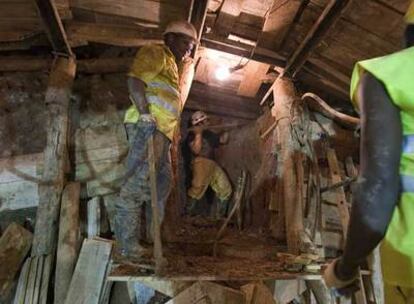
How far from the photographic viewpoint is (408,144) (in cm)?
100

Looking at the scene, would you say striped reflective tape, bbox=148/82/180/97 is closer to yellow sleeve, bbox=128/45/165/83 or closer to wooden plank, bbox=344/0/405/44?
yellow sleeve, bbox=128/45/165/83

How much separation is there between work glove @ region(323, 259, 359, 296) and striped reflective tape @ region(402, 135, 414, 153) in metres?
0.41

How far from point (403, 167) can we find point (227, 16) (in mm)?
2697

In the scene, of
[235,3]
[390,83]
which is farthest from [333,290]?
[235,3]

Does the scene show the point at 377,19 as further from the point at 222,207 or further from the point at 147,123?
the point at 222,207

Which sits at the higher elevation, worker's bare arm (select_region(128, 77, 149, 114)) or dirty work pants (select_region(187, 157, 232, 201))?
worker's bare arm (select_region(128, 77, 149, 114))

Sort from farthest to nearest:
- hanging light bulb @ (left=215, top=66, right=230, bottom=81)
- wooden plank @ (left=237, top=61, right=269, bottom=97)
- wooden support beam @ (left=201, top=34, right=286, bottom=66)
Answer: hanging light bulb @ (left=215, top=66, right=230, bottom=81) → wooden plank @ (left=237, top=61, right=269, bottom=97) → wooden support beam @ (left=201, top=34, right=286, bottom=66)

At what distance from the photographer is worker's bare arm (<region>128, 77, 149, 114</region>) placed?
2.85 meters

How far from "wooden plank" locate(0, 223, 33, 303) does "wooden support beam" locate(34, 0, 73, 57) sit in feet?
5.02

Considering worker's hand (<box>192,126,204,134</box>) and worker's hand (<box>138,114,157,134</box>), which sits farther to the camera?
worker's hand (<box>192,126,204,134</box>)

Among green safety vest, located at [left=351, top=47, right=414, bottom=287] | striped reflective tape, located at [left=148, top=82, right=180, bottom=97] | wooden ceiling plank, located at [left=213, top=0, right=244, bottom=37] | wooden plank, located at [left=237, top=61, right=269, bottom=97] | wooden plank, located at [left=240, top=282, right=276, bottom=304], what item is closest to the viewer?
green safety vest, located at [left=351, top=47, right=414, bottom=287]

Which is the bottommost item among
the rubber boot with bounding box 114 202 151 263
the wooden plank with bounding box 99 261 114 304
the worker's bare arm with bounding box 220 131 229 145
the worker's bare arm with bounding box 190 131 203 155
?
the wooden plank with bounding box 99 261 114 304

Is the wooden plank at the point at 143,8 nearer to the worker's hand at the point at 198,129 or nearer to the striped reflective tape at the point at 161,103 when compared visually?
the striped reflective tape at the point at 161,103

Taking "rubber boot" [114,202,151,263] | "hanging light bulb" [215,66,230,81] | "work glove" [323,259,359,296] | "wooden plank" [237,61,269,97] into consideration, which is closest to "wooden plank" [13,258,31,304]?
"rubber boot" [114,202,151,263]
